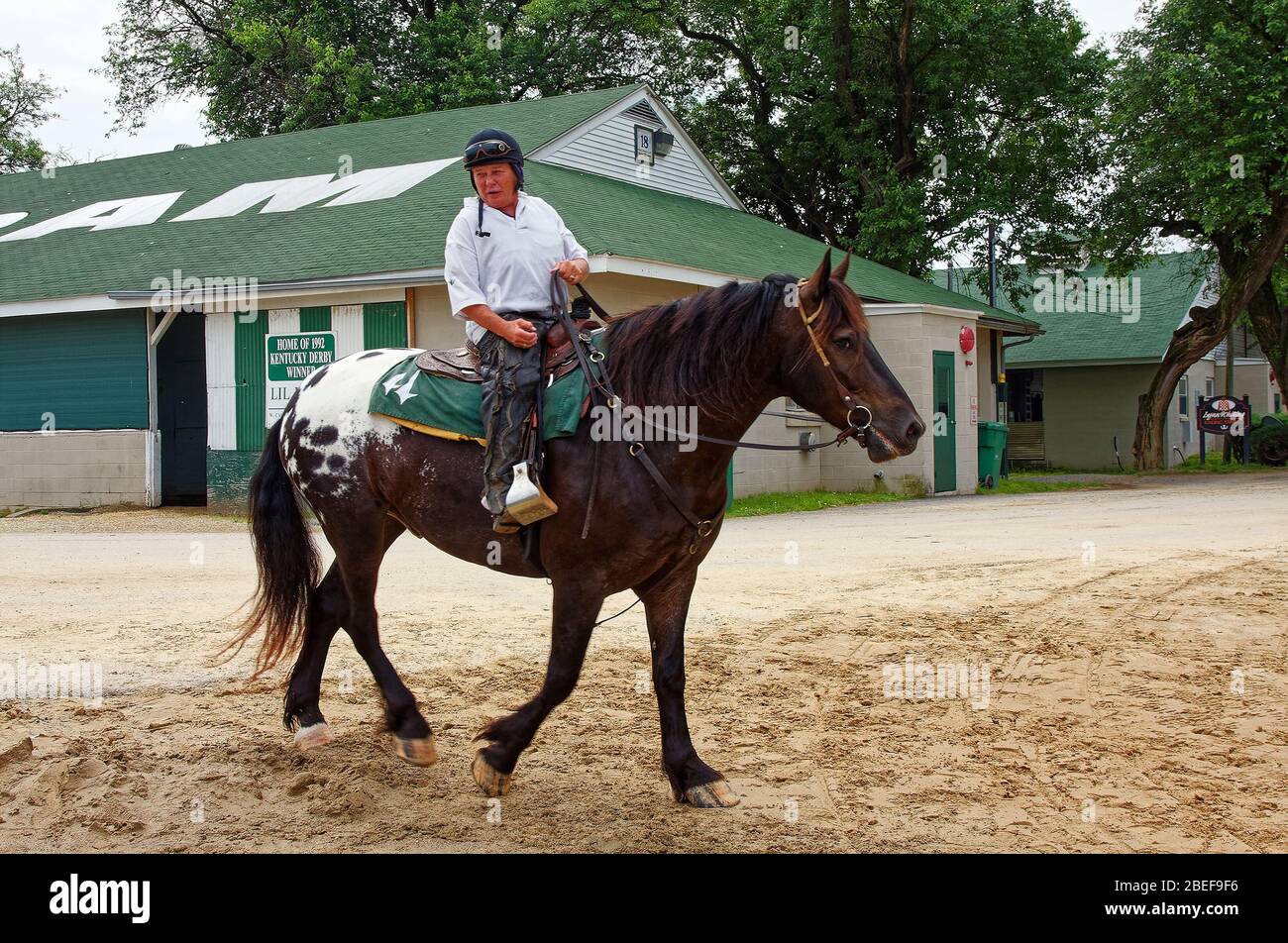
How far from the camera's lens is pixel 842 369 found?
4.45 m

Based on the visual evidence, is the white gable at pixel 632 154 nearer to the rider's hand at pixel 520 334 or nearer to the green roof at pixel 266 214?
the green roof at pixel 266 214

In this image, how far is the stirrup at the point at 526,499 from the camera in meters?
4.48

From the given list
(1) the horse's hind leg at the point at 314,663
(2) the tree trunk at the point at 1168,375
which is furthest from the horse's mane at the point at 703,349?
(2) the tree trunk at the point at 1168,375

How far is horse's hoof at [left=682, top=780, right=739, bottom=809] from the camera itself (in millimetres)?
4641

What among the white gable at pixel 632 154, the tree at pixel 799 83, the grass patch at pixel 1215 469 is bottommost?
the grass patch at pixel 1215 469

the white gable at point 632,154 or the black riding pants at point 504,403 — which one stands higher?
the white gable at point 632,154

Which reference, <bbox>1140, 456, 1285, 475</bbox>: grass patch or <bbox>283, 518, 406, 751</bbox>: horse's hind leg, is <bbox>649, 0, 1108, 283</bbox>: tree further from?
<bbox>283, 518, 406, 751</bbox>: horse's hind leg

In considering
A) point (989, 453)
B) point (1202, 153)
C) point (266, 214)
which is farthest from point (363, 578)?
point (1202, 153)

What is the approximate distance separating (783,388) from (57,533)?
43.3 feet

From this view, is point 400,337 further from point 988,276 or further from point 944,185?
point 988,276

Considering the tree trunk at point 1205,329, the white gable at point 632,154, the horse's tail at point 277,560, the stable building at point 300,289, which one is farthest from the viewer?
the tree trunk at point 1205,329

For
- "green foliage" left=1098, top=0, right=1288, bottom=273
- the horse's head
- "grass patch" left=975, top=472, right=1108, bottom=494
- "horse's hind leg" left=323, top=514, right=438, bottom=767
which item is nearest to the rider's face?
the horse's head

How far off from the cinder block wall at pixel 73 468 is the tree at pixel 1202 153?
69.7ft

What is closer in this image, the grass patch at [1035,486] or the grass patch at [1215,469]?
the grass patch at [1035,486]
